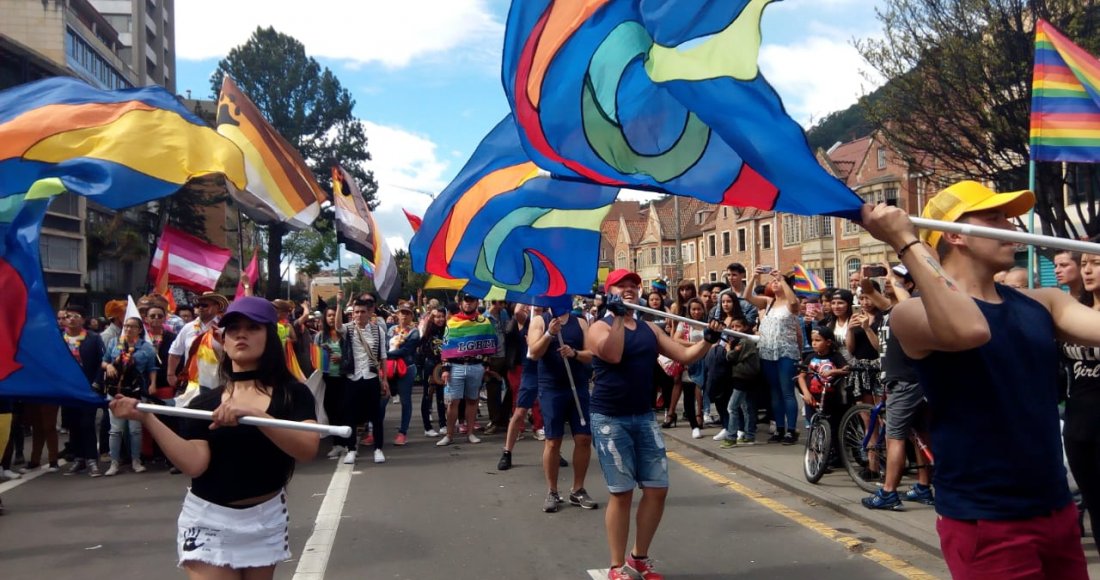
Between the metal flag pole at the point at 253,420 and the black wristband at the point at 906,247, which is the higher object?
the black wristband at the point at 906,247

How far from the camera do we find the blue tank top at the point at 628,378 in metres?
5.60

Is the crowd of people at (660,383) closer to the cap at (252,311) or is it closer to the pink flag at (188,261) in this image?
the cap at (252,311)

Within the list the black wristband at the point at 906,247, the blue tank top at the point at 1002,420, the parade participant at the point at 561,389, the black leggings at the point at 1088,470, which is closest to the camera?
the black wristband at the point at 906,247

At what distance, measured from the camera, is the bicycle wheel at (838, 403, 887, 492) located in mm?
7469

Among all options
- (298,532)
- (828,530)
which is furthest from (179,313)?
(828,530)

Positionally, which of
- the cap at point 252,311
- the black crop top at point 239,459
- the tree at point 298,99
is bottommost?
the black crop top at point 239,459

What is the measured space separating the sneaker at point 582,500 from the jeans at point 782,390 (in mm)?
3378

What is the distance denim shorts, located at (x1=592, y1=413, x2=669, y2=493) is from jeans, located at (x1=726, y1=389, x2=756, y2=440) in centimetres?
487

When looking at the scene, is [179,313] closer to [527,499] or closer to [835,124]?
[527,499]

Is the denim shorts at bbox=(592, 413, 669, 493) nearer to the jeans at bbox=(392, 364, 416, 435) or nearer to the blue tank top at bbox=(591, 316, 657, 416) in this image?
the blue tank top at bbox=(591, 316, 657, 416)

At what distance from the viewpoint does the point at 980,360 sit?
2.62 metres

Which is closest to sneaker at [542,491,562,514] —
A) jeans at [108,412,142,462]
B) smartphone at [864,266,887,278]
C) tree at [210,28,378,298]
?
smartphone at [864,266,887,278]

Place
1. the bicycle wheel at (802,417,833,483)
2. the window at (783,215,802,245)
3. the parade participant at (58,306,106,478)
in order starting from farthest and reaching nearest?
the window at (783,215,802,245) < the parade participant at (58,306,106,478) < the bicycle wheel at (802,417,833,483)

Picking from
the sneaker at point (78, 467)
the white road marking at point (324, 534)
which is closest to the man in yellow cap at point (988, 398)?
the white road marking at point (324, 534)
